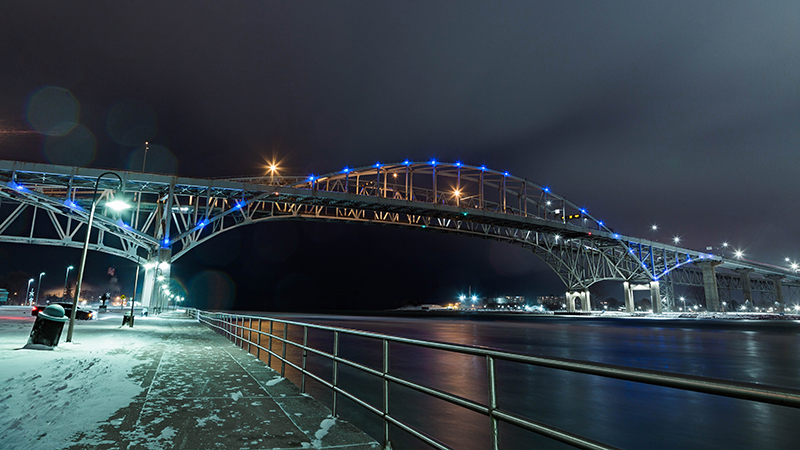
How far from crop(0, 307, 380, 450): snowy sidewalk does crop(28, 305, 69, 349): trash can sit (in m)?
1.80

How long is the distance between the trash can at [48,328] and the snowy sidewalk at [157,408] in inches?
70.9

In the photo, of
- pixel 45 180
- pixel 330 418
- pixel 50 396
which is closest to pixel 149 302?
pixel 45 180

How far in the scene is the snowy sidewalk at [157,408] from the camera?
442 centimetres

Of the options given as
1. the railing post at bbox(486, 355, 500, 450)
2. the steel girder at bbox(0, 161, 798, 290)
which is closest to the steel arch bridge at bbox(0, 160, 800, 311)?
the steel girder at bbox(0, 161, 798, 290)

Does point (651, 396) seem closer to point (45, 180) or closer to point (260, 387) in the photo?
point (260, 387)

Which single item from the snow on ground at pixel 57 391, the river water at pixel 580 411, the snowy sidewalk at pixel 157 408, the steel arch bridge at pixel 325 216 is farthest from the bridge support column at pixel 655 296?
the snow on ground at pixel 57 391

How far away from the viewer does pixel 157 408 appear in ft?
18.8

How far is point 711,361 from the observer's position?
50.5ft

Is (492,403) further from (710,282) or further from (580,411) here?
(710,282)

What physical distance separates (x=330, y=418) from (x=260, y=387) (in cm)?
248

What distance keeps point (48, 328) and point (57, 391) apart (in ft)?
23.0

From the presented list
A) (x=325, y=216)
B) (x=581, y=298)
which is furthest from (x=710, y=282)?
(x=325, y=216)

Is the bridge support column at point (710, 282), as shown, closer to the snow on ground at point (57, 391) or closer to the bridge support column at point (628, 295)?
the bridge support column at point (628, 295)

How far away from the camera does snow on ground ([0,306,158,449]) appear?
461cm
